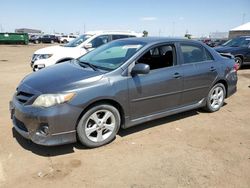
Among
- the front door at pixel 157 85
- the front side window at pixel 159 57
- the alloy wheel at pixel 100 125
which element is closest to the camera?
the alloy wheel at pixel 100 125

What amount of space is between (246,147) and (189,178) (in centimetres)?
150

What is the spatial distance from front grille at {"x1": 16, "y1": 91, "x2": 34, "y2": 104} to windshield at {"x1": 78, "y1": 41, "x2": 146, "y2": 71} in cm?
123

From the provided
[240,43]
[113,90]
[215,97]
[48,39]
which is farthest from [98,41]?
[48,39]

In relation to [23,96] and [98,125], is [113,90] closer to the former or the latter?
[98,125]

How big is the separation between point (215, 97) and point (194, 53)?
120cm

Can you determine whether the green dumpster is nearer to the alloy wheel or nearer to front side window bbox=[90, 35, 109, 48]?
front side window bbox=[90, 35, 109, 48]

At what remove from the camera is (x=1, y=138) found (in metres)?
4.53

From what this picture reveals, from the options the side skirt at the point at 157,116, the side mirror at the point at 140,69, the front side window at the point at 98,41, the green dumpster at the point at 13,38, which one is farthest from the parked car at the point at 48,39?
the side mirror at the point at 140,69

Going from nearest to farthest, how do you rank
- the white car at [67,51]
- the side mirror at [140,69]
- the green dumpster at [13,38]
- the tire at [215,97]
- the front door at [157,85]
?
1. the side mirror at [140,69]
2. the front door at [157,85]
3. the tire at [215,97]
4. the white car at [67,51]
5. the green dumpster at [13,38]

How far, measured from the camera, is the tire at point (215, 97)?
5.94 m

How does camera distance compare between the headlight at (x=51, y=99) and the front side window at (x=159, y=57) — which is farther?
the front side window at (x=159, y=57)

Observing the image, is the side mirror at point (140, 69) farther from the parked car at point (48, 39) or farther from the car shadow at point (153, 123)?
the parked car at point (48, 39)

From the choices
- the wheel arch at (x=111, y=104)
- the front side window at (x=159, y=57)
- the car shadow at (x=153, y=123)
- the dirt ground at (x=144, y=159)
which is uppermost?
the front side window at (x=159, y=57)

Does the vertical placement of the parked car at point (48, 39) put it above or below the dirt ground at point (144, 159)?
above
